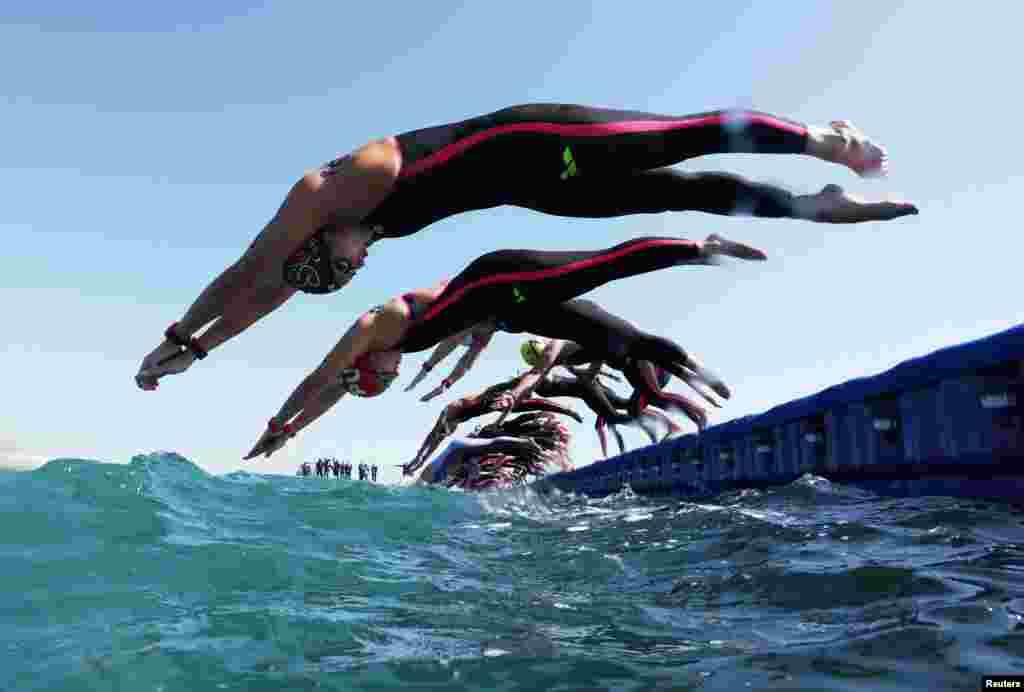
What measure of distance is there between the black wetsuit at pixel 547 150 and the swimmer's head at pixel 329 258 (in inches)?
5.3

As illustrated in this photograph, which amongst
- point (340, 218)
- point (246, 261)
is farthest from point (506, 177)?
point (246, 261)

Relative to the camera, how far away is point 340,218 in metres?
3.80

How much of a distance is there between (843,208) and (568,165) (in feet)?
5.21

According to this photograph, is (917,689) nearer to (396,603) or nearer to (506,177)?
(396,603)

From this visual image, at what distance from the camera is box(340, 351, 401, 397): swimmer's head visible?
5.01 metres

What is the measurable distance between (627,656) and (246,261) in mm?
2939

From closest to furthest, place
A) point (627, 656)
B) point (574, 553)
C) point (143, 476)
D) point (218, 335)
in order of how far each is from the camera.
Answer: point (627, 656)
point (218, 335)
point (574, 553)
point (143, 476)

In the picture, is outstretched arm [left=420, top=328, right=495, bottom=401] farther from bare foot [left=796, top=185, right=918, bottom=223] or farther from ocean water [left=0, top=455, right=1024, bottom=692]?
bare foot [left=796, top=185, right=918, bottom=223]

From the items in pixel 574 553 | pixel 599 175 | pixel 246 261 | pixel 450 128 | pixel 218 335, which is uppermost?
pixel 450 128

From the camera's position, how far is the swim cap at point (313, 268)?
3.81 meters

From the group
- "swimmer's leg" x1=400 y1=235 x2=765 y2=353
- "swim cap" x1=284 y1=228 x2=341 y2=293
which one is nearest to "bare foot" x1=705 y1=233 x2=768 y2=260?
"swimmer's leg" x1=400 y1=235 x2=765 y2=353

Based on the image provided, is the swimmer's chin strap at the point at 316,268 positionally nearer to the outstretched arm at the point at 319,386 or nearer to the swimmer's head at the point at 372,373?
the outstretched arm at the point at 319,386

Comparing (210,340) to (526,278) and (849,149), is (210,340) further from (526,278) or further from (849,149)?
(849,149)

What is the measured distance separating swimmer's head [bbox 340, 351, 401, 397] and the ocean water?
3.71 ft
